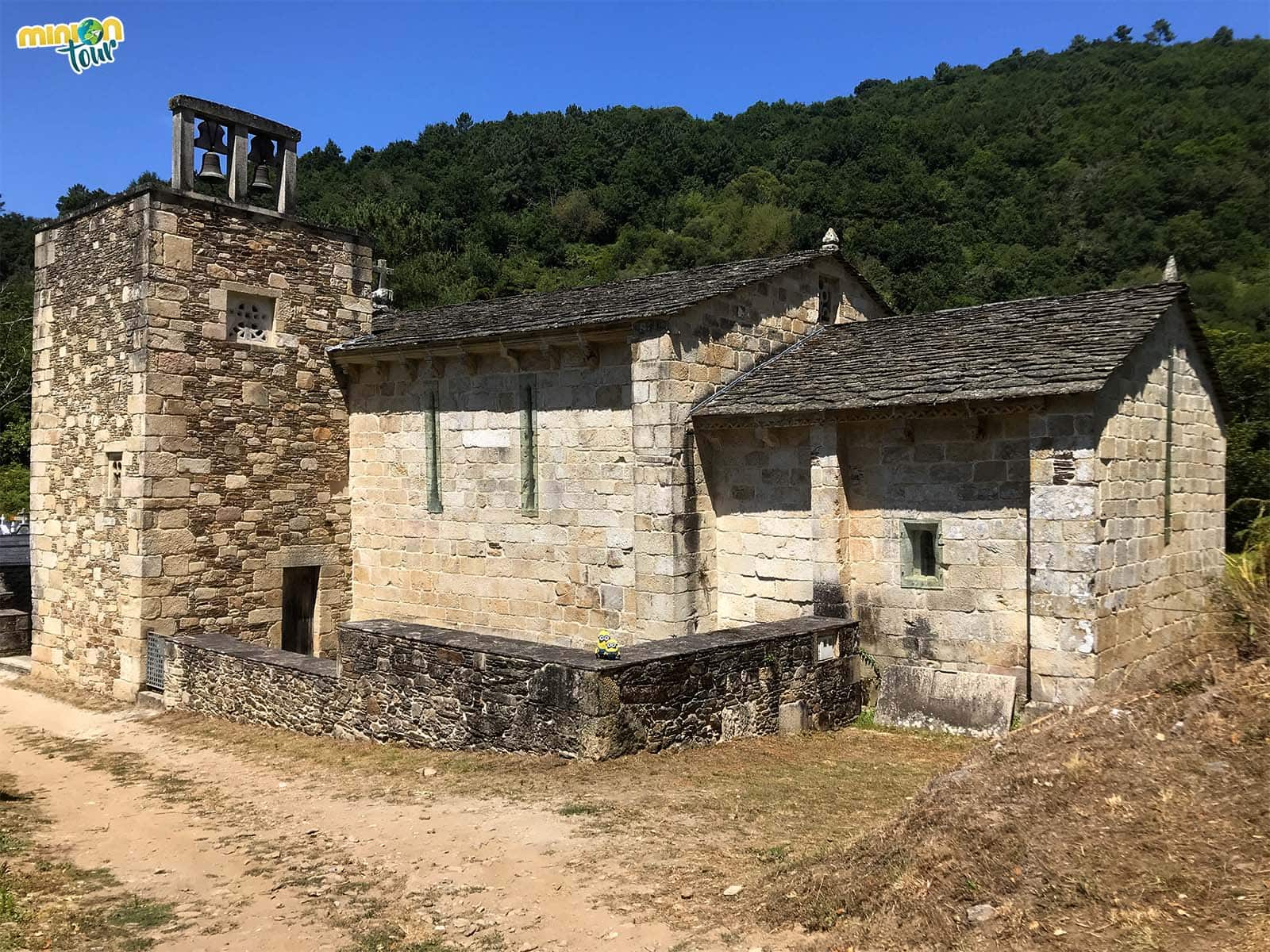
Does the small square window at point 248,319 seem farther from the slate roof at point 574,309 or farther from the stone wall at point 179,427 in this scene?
the slate roof at point 574,309

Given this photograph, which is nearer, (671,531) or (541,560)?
(671,531)

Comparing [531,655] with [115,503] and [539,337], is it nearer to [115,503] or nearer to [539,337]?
[539,337]

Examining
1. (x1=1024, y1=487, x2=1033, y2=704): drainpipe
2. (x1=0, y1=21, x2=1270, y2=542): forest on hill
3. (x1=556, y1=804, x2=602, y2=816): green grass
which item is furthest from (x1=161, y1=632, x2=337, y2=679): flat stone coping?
(x1=0, y1=21, x2=1270, y2=542): forest on hill

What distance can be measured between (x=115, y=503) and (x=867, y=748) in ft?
33.2

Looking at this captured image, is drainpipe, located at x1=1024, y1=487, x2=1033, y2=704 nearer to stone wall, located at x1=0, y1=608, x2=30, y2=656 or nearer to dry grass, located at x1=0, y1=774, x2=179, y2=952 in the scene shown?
dry grass, located at x1=0, y1=774, x2=179, y2=952

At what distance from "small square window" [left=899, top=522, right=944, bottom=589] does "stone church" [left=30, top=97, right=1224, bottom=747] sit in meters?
0.03

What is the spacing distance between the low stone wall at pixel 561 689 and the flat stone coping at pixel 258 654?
0.03m

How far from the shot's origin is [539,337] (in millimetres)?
11445

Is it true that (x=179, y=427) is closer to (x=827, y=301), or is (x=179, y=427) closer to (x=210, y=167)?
(x=210, y=167)

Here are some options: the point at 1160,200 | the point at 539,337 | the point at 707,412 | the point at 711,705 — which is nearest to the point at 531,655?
the point at 711,705

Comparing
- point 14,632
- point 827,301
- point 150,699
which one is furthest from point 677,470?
point 14,632

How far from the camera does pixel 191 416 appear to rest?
12.3m

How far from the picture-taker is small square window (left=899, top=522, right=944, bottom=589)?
9633mm

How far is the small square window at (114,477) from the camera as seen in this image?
41.0ft
